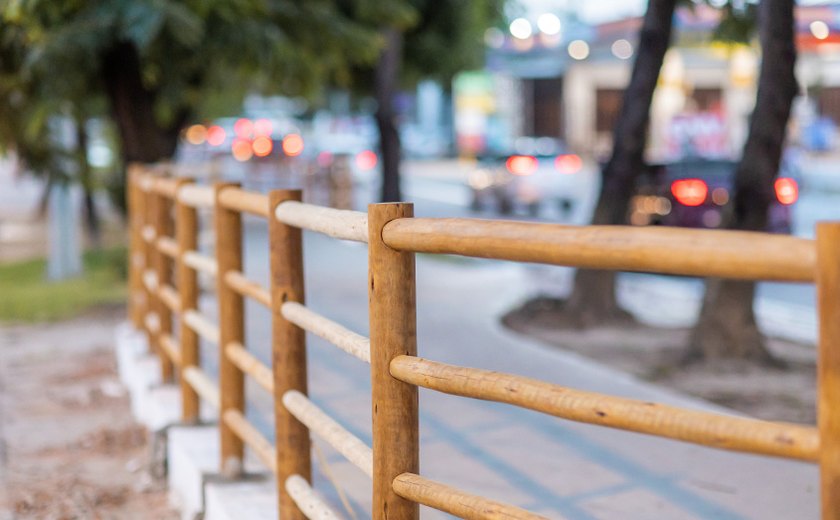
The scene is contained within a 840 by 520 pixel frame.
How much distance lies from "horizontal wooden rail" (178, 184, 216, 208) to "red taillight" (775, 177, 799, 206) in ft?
36.2

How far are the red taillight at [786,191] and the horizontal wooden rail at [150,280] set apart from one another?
32.1 ft

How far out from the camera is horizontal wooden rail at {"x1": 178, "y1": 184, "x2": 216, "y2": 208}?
18.3 feet

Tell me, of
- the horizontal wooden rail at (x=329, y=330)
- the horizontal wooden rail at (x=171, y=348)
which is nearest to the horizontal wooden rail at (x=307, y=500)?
the horizontal wooden rail at (x=329, y=330)

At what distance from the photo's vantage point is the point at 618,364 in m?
8.51

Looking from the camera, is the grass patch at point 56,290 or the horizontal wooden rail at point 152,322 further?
the grass patch at point 56,290

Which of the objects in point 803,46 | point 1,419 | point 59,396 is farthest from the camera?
point 803,46

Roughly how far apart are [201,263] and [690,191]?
10.9 meters

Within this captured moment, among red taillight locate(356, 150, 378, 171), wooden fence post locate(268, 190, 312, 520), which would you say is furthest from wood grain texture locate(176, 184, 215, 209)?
red taillight locate(356, 150, 378, 171)

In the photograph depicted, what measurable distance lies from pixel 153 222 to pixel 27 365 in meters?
2.50

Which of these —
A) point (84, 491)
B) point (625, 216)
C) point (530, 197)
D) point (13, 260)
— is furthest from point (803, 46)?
point (84, 491)

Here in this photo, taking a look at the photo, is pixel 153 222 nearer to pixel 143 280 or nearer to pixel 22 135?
pixel 143 280

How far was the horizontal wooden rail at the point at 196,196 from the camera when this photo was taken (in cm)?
557

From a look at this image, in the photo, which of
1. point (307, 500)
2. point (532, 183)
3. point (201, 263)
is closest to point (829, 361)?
point (307, 500)

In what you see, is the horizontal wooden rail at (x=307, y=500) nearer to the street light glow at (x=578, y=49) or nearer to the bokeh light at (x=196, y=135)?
the bokeh light at (x=196, y=135)
